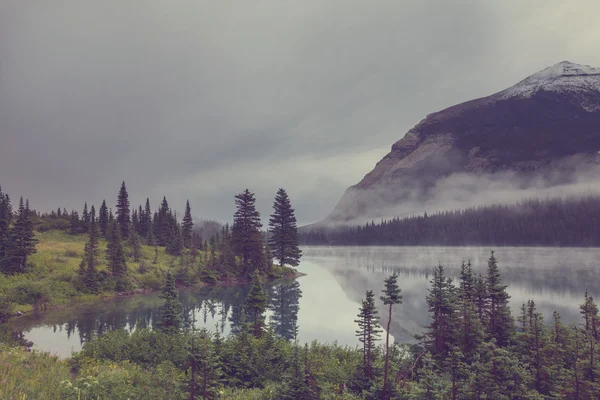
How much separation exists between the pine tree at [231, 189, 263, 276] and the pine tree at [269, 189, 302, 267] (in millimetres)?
9541

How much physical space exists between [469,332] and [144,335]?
18850 millimetres

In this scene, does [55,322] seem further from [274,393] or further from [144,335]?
[274,393]

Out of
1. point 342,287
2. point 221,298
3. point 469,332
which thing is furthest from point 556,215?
point 469,332

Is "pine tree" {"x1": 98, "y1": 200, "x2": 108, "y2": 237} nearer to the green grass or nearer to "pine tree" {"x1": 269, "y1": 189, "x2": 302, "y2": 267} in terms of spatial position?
the green grass

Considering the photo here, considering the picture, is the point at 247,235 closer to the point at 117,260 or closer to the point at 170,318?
the point at 117,260

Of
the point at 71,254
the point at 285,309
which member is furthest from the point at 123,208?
the point at 285,309

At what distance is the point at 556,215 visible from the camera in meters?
177

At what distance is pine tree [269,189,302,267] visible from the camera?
8769 cm

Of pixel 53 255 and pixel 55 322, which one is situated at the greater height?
pixel 53 255

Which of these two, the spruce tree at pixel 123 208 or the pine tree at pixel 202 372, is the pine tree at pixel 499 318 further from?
the spruce tree at pixel 123 208

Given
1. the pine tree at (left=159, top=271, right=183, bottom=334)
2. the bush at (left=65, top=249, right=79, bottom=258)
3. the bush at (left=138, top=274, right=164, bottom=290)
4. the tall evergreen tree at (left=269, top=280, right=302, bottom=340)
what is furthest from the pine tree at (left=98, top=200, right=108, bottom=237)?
the pine tree at (left=159, top=271, right=183, bottom=334)

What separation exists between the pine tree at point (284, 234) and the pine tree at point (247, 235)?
9541 mm

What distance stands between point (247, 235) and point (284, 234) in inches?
508

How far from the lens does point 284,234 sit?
3482 inches
